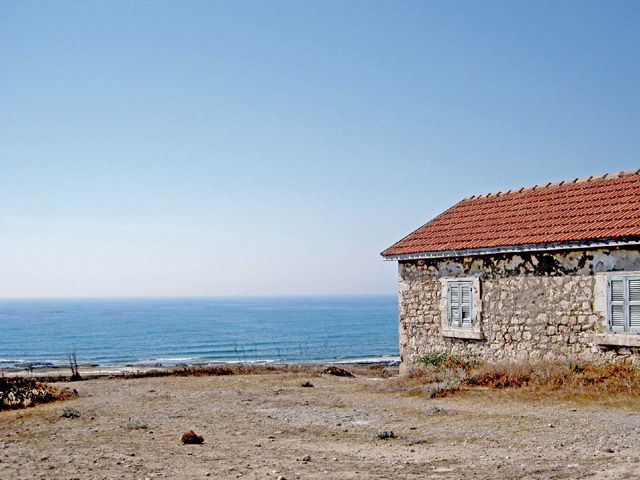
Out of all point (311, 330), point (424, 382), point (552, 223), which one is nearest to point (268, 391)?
point (424, 382)

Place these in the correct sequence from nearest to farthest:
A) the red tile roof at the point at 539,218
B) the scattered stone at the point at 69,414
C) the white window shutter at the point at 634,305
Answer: the scattered stone at the point at 69,414 < the white window shutter at the point at 634,305 < the red tile roof at the point at 539,218

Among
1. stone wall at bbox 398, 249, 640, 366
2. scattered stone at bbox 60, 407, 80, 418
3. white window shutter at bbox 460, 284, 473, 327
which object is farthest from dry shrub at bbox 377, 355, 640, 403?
scattered stone at bbox 60, 407, 80, 418

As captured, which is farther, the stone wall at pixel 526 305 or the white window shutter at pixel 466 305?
the white window shutter at pixel 466 305

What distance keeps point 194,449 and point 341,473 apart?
2441mm

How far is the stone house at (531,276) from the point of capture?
12875 mm

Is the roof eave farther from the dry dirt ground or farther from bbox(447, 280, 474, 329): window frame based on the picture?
the dry dirt ground

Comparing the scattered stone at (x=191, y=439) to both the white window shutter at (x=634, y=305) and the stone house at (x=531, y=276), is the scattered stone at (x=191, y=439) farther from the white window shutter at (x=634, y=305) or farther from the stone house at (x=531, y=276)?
the white window shutter at (x=634, y=305)

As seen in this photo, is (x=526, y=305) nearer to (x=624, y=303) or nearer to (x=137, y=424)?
(x=624, y=303)

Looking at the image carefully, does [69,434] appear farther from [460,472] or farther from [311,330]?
[311,330]

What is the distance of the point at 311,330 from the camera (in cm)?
8538

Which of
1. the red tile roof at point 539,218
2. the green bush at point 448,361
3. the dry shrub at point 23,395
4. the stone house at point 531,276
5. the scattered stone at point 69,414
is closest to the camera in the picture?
the scattered stone at point 69,414

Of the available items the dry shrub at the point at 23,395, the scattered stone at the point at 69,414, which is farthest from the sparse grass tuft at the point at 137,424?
the dry shrub at the point at 23,395

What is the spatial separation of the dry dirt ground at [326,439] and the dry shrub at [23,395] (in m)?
0.59

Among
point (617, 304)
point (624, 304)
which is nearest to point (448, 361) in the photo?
point (617, 304)
